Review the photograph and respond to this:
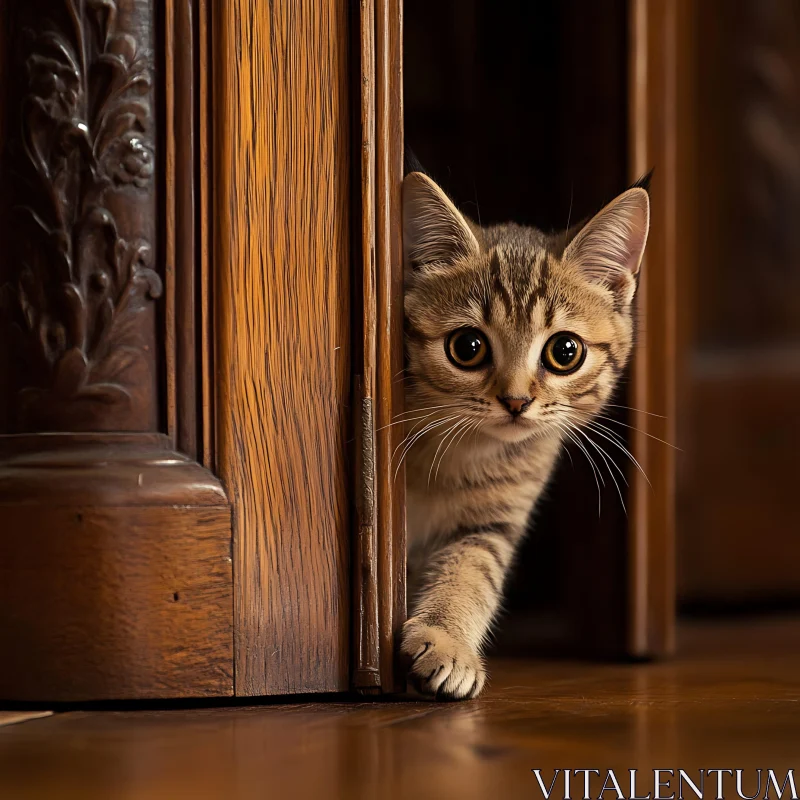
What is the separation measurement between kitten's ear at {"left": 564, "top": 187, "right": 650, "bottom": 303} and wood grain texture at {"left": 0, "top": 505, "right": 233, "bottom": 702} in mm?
630

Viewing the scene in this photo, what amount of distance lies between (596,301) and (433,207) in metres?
0.26

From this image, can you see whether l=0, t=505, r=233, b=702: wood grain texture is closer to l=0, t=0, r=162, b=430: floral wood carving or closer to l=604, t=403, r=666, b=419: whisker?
l=0, t=0, r=162, b=430: floral wood carving

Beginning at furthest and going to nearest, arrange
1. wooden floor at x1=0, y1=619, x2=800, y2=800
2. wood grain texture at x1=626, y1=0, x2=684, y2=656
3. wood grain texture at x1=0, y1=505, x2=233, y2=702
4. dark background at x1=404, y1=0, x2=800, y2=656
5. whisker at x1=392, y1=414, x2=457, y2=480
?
1. dark background at x1=404, y1=0, x2=800, y2=656
2. wood grain texture at x1=626, y1=0, x2=684, y2=656
3. whisker at x1=392, y1=414, x2=457, y2=480
4. wood grain texture at x1=0, y1=505, x2=233, y2=702
5. wooden floor at x1=0, y1=619, x2=800, y2=800

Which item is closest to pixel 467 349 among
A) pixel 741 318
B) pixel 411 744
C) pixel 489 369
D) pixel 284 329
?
pixel 489 369

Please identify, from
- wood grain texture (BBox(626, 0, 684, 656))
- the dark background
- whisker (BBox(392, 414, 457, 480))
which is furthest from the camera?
the dark background

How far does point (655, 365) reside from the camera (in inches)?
49.9

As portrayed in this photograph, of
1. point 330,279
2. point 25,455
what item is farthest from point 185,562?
point 330,279

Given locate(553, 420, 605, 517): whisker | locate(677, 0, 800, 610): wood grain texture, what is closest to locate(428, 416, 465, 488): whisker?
locate(553, 420, 605, 517): whisker

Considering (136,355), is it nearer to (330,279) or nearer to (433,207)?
(330,279)

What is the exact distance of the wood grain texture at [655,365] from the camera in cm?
124

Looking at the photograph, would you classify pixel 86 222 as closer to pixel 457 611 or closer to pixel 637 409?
pixel 457 611

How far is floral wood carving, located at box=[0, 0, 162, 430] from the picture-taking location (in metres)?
0.90

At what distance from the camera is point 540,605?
165cm

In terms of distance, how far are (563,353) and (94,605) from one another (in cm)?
62
